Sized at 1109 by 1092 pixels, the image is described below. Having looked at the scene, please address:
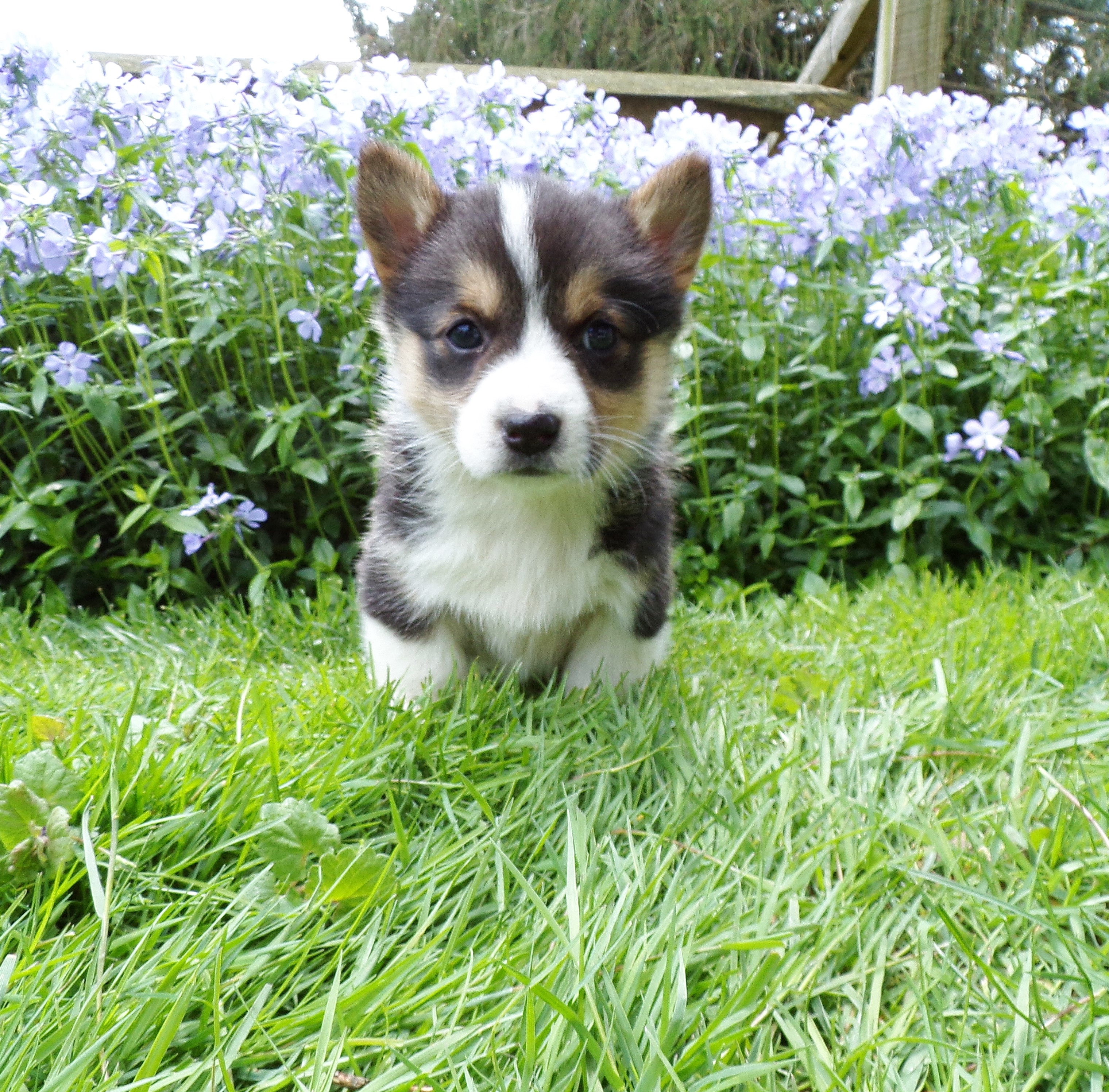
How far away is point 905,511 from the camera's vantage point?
3873 millimetres

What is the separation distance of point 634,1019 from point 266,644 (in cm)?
219

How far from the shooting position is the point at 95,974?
1.42m

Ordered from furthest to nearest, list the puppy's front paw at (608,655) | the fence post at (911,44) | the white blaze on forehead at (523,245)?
1. the fence post at (911,44)
2. the puppy's front paw at (608,655)
3. the white blaze on forehead at (523,245)

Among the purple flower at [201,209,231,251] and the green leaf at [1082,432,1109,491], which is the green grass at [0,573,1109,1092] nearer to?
the green leaf at [1082,432,1109,491]

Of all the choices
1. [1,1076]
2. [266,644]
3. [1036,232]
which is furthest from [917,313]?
[1,1076]

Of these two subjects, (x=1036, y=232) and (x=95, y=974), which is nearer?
(x=95, y=974)

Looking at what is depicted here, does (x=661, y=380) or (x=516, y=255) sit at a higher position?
(x=516, y=255)

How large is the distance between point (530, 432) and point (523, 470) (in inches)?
4.8

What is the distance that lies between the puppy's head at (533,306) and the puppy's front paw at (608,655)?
0.44 meters

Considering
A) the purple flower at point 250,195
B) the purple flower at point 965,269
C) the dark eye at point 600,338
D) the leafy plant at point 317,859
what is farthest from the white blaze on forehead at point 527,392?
the purple flower at point 965,269

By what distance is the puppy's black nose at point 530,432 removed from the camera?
2.18 m

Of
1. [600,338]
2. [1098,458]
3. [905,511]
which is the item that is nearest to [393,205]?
[600,338]

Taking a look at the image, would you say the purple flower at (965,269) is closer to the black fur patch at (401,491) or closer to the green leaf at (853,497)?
the green leaf at (853,497)

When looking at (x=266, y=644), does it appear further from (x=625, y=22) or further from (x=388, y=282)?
(x=625, y=22)
